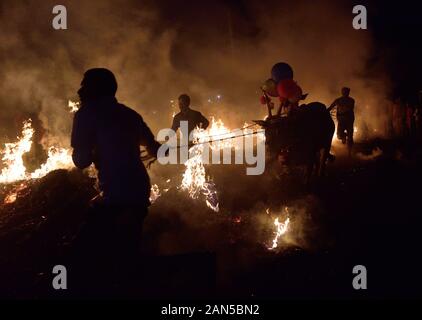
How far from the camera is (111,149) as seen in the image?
9.95 feet

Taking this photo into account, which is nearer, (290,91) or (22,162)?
(290,91)

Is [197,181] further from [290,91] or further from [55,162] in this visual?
[55,162]

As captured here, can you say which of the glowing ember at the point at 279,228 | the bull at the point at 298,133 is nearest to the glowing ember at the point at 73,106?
the bull at the point at 298,133

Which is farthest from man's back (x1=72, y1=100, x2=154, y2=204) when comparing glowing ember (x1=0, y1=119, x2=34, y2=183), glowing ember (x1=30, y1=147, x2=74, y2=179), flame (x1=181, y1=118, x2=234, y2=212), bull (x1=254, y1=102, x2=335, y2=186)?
glowing ember (x1=0, y1=119, x2=34, y2=183)

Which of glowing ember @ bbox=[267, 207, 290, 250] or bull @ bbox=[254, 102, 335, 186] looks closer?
glowing ember @ bbox=[267, 207, 290, 250]

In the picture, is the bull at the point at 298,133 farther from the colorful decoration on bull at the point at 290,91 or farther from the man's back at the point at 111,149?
the man's back at the point at 111,149

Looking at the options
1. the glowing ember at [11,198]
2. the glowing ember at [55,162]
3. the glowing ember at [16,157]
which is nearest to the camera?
the glowing ember at [11,198]

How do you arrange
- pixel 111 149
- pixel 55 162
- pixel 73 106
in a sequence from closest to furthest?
pixel 111 149 → pixel 55 162 → pixel 73 106

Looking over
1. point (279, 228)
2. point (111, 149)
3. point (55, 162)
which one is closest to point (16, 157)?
point (55, 162)

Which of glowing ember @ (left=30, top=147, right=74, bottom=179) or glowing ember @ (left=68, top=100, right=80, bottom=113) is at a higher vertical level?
glowing ember @ (left=68, top=100, right=80, bottom=113)

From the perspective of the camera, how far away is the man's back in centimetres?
298

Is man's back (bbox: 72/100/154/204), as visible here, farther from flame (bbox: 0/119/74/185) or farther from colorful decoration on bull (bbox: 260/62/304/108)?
flame (bbox: 0/119/74/185)

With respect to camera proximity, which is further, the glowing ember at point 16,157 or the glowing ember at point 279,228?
the glowing ember at point 16,157

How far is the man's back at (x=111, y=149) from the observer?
2.98 metres
